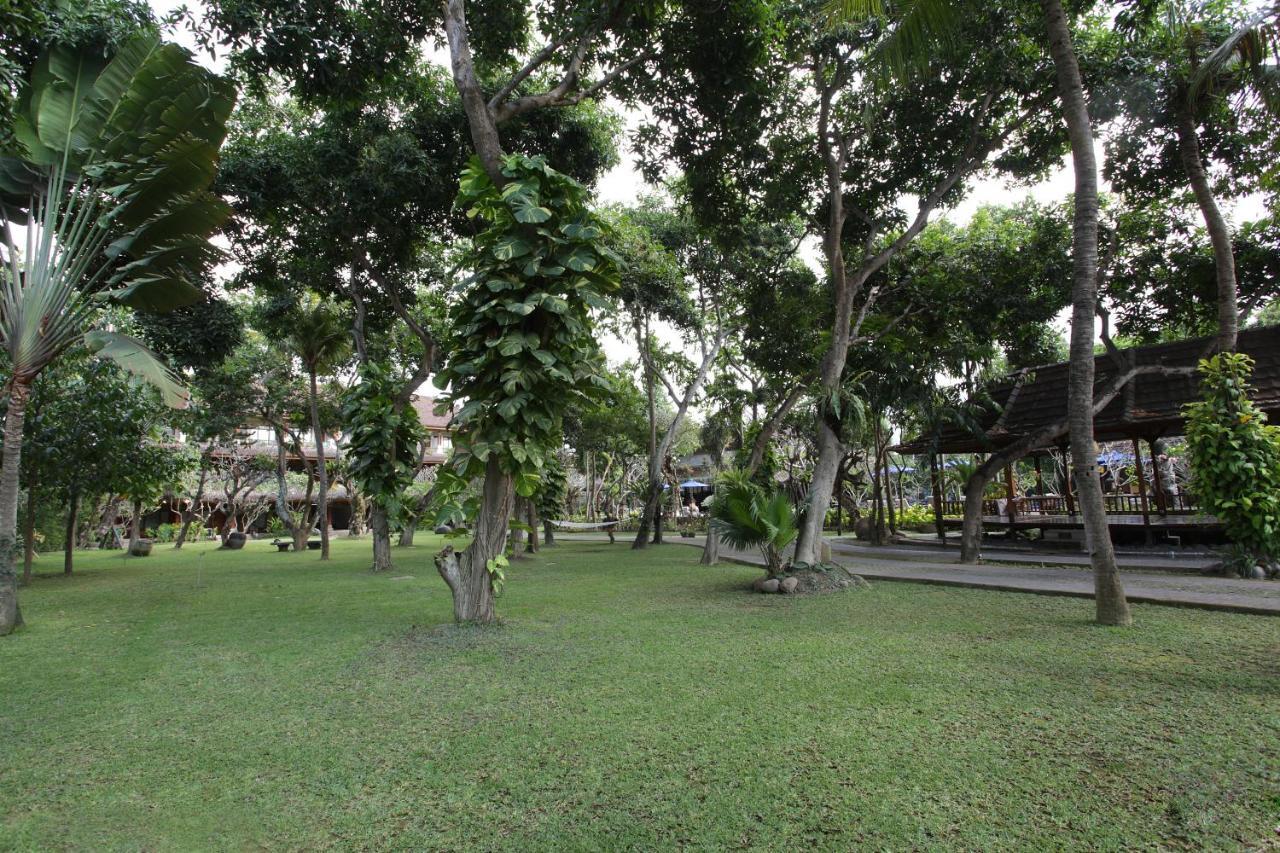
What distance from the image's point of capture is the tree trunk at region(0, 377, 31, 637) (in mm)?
5988

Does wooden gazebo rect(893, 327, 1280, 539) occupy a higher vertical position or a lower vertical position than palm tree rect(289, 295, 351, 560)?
lower

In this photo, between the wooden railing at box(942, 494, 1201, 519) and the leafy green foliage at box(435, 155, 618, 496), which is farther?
the wooden railing at box(942, 494, 1201, 519)

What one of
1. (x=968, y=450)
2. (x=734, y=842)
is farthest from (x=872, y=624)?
(x=968, y=450)

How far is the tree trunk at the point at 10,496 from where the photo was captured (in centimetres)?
599

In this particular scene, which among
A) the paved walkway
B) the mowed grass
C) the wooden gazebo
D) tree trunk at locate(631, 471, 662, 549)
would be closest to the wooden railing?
the wooden gazebo

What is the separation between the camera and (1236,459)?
8.36 metres

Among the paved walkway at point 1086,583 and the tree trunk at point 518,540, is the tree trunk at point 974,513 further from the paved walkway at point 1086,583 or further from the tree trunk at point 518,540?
the tree trunk at point 518,540

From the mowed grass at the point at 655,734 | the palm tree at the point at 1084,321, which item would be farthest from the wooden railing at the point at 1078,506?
the mowed grass at the point at 655,734

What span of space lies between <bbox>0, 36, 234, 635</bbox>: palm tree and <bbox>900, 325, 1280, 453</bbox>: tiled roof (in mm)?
14114

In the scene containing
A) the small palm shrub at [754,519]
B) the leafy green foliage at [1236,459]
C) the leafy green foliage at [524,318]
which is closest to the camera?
the leafy green foliage at [524,318]

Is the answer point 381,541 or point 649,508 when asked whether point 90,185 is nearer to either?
point 381,541

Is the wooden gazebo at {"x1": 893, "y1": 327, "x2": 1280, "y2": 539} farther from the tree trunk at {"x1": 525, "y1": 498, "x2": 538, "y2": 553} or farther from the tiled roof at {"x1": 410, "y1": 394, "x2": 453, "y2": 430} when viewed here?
the tiled roof at {"x1": 410, "y1": 394, "x2": 453, "y2": 430}

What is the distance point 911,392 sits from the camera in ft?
44.2

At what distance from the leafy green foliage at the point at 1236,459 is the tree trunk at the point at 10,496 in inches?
528
